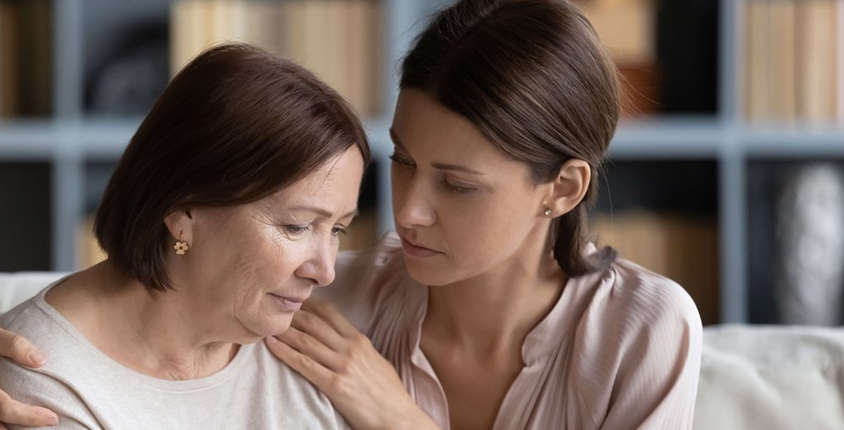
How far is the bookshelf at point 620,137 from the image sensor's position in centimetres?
369

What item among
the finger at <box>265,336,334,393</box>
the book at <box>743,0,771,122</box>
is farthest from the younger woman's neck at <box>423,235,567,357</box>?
the book at <box>743,0,771,122</box>

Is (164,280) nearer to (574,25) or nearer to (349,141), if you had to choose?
(349,141)

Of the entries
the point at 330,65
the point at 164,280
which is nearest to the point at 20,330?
the point at 164,280

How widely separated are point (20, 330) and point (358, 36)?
236 cm

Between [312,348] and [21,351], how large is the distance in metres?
0.45

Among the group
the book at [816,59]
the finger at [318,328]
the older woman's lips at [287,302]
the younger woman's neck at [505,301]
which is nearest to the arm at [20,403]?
the older woman's lips at [287,302]

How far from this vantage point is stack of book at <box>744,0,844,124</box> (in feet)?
12.0

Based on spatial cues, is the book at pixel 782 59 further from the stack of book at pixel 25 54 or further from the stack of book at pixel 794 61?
the stack of book at pixel 25 54

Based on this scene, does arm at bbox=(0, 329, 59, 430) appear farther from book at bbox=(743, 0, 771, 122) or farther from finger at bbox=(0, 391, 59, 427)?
book at bbox=(743, 0, 771, 122)

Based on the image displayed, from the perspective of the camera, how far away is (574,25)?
1682mm

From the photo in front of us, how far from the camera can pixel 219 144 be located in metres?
1.52

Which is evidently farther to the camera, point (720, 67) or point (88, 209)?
point (88, 209)

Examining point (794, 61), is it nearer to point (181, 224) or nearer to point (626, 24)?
point (626, 24)

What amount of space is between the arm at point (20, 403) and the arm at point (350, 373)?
38cm
